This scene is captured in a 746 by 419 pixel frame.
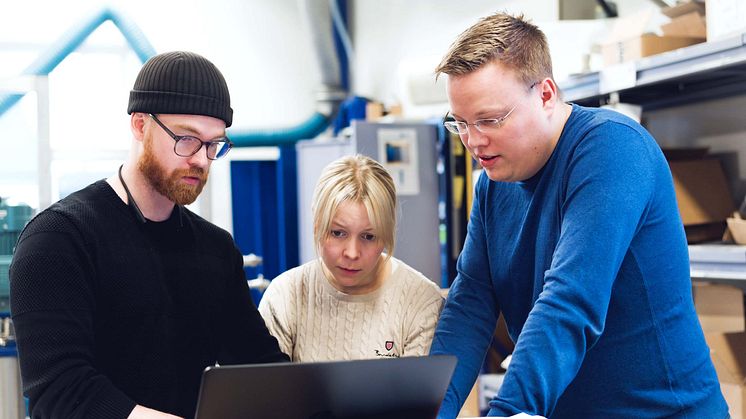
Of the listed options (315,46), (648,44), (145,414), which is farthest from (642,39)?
(315,46)

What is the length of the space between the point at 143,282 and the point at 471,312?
2.18ft

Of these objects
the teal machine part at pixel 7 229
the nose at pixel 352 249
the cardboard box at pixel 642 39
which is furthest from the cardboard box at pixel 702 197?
the teal machine part at pixel 7 229

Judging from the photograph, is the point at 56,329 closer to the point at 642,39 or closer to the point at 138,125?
the point at 138,125

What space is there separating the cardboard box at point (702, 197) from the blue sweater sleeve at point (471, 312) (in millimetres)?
1145

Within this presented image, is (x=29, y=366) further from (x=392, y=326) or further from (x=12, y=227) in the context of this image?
(x=12, y=227)

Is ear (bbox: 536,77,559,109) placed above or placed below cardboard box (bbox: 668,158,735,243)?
above

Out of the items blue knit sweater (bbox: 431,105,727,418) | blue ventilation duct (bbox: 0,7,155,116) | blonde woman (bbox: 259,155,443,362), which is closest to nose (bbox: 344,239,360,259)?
blonde woman (bbox: 259,155,443,362)

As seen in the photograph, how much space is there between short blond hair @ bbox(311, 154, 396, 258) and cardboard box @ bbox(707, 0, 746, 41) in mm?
1045

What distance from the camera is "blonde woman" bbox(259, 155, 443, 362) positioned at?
175 cm

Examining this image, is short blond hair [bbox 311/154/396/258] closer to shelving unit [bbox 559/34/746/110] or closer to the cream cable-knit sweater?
the cream cable-knit sweater

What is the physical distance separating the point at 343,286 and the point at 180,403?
465mm

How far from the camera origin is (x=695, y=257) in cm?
220

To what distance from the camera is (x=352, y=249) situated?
1.74m

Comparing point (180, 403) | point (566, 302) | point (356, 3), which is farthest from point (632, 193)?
Result: point (356, 3)
